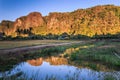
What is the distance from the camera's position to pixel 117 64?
22094 millimetres

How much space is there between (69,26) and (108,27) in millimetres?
53538

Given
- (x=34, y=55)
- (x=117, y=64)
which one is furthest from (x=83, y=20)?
(x=117, y=64)

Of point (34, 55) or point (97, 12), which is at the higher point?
point (97, 12)

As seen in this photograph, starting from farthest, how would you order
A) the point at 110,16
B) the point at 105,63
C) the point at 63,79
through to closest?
the point at 110,16
the point at 105,63
the point at 63,79

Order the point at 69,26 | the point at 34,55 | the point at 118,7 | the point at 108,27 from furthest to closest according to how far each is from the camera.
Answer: the point at 69,26
the point at 118,7
the point at 108,27
the point at 34,55

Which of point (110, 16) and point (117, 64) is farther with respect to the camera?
point (110, 16)

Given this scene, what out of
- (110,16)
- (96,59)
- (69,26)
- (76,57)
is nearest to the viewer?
(96,59)

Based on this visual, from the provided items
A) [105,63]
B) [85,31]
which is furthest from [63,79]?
[85,31]

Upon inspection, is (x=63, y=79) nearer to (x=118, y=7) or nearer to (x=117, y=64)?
(x=117, y=64)

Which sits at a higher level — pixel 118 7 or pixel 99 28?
pixel 118 7

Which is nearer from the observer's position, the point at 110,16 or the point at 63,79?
the point at 63,79

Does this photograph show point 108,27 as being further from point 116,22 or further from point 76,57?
point 76,57

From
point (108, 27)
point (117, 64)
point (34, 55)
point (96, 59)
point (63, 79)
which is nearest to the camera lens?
point (63, 79)

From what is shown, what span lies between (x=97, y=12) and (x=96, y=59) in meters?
158
